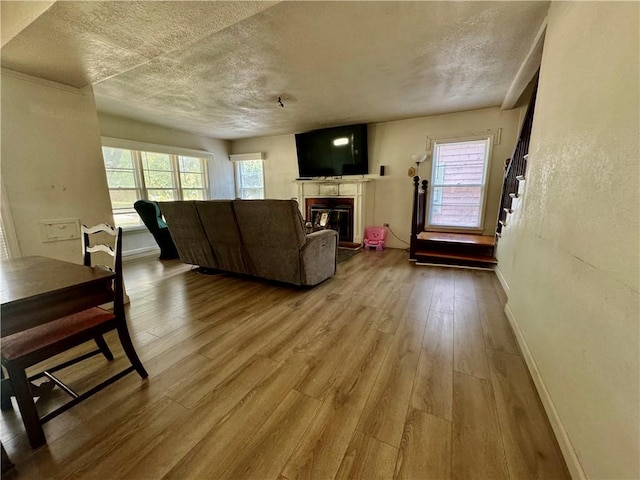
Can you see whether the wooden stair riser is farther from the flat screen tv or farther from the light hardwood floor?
the flat screen tv

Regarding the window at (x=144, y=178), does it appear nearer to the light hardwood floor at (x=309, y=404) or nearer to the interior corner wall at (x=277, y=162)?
the interior corner wall at (x=277, y=162)

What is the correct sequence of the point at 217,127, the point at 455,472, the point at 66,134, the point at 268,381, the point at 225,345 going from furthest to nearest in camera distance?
the point at 217,127 → the point at 66,134 → the point at 225,345 → the point at 268,381 → the point at 455,472

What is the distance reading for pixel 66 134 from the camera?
87.9 inches

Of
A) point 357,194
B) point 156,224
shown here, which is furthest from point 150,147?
point 357,194

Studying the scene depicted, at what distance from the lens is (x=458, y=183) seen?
14.5ft

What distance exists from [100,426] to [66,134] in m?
2.42

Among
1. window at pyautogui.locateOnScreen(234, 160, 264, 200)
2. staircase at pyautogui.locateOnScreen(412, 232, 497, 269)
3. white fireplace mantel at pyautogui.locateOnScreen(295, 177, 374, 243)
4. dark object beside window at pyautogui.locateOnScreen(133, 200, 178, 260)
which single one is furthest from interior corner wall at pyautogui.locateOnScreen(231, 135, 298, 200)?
staircase at pyautogui.locateOnScreen(412, 232, 497, 269)

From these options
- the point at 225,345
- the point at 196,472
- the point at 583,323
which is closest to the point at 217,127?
the point at 225,345

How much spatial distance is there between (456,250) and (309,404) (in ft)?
11.2

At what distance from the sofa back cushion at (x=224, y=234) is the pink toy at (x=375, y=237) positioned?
2.66 meters

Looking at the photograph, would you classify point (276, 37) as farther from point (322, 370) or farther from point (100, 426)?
point (100, 426)

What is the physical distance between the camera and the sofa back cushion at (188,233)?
10.5 ft

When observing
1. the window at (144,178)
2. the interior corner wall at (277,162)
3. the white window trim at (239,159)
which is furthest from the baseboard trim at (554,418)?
the white window trim at (239,159)

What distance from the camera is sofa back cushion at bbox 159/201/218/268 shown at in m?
3.21
